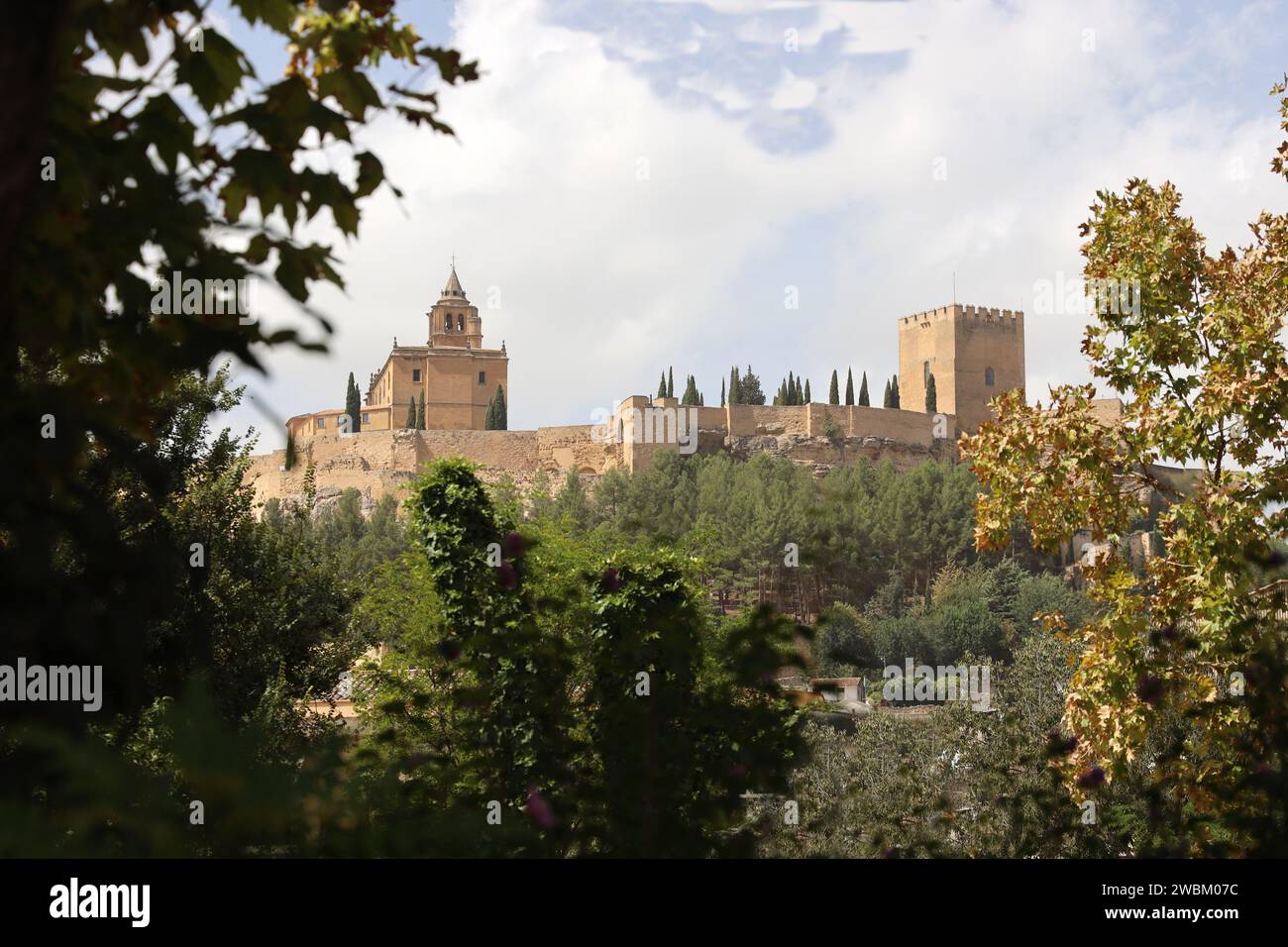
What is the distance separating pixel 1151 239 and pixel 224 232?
7443 millimetres

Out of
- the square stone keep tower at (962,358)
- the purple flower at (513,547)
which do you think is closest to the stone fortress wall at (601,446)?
the square stone keep tower at (962,358)

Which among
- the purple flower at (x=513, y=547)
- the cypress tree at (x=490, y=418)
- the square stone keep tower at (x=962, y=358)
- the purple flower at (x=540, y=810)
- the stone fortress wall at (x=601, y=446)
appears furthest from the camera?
the square stone keep tower at (x=962, y=358)

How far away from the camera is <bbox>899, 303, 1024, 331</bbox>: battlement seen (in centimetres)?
7400

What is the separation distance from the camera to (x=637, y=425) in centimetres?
6488

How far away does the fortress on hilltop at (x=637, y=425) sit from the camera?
64.9m

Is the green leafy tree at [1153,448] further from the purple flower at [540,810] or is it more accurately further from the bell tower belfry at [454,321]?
the bell tower belfry at [454,321]

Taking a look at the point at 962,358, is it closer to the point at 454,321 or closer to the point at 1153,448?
the point at 454,321

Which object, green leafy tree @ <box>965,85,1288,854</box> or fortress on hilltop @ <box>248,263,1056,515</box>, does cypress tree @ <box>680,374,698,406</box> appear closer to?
fortress on hilltop @ <box>248,263,1056,515</box>

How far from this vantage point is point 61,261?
6.40 feet

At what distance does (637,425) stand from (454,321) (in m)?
19.4

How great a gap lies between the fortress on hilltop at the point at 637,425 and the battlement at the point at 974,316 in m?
0.06

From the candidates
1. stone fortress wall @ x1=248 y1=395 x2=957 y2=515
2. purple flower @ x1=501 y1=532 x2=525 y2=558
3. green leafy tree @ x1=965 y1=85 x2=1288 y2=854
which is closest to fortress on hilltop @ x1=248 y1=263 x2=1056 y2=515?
stone fortress wall @ x1=248 y1=395 x2=957 y2=515
